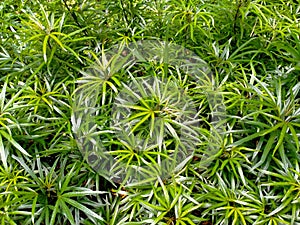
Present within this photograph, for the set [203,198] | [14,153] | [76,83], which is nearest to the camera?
[203,198]

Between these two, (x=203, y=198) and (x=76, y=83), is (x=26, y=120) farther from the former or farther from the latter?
(x=203, y=198)

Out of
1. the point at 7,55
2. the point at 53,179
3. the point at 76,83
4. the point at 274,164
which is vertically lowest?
the point at 274,164

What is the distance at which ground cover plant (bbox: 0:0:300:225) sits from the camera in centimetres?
127

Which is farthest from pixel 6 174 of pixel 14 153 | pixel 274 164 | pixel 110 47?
pixel 274 164

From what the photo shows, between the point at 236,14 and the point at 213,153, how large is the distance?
1.97ft

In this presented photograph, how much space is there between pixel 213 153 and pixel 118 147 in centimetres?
33

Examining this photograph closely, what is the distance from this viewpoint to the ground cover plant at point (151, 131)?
1.27 metres

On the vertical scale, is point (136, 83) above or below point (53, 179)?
above

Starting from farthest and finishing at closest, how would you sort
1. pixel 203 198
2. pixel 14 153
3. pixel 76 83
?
pixel 76 83, pixel 14 153, pixel 203 198

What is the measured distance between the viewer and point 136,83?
1.35 metres

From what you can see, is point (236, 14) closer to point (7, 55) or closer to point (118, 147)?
point (118, 147)

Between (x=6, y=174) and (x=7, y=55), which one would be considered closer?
(x=6, y=174)

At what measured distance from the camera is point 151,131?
1256mm

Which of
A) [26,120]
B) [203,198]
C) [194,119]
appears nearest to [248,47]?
[194,119]
